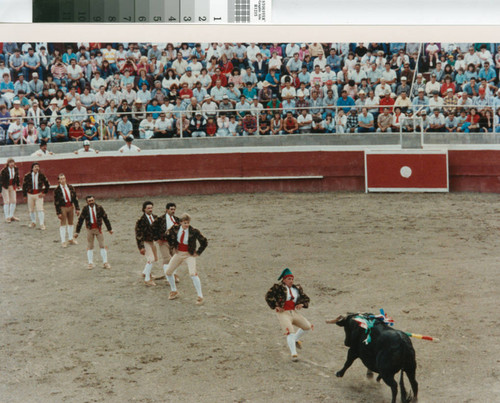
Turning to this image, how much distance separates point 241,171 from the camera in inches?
659

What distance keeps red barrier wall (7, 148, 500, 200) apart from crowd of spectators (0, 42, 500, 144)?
1.87ft

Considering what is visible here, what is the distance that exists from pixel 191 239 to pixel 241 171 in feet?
22.3

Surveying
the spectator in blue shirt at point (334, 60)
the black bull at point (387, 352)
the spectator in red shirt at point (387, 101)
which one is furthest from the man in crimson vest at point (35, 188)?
the black bull at point (387, 352)

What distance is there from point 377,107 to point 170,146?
14.8 ft

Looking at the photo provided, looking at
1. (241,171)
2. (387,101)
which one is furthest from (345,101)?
(241,171)

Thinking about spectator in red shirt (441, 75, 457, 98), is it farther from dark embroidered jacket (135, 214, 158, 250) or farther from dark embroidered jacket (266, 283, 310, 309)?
dark embroidered jacket (266, 283, 310, 309)

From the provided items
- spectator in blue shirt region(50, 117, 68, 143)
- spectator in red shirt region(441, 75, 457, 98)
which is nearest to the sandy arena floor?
spectator in blue shirt region(50, 117, 68, 143)

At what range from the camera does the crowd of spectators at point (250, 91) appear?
1597 centimetres

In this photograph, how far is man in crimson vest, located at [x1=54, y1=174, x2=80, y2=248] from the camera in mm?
12695

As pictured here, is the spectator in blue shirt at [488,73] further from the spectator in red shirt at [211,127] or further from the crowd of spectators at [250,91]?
the spectator in red shirt at [211,127]

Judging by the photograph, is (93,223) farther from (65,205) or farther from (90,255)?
(65,205)

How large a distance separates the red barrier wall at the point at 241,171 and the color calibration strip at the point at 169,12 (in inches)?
442

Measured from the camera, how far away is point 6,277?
37.6 ft

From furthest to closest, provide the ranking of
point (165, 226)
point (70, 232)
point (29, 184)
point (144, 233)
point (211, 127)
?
point (211, 127) < point (29, 184) < point (70, 232) < point (144, 233) < point (165, 226)
